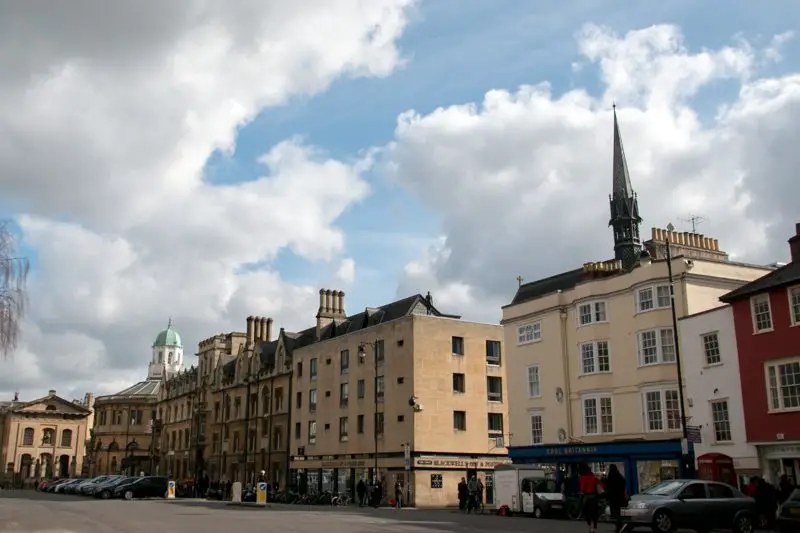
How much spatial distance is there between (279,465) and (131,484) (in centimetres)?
1631

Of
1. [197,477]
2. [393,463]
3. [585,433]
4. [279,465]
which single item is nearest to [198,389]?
[197,477]

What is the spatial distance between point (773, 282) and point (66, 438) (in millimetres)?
119148

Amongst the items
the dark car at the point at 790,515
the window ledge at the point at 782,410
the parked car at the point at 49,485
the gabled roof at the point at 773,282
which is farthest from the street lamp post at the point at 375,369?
the parked car at the point at 49,485

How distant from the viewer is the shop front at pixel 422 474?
4956 centimetres

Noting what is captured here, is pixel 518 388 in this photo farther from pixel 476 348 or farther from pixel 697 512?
pixel 697 512

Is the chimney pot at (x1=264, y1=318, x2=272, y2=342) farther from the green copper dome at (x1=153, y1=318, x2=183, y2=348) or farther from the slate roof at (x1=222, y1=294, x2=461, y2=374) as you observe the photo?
the green copper dome at (x1=153, y1=318, x2=183, y2=348)

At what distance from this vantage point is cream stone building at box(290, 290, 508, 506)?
50750 mm

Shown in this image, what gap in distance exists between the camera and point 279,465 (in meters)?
65.7

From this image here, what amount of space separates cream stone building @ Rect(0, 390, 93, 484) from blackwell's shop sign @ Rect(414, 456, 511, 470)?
88591mm

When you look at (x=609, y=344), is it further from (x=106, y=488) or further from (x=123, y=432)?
(x=123, y=432)

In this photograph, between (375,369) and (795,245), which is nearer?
(795,245)

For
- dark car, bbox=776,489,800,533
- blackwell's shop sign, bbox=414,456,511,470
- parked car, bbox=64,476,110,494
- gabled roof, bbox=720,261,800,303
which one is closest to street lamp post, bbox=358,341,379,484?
blackwell's shop sign, bbox=414,456,511,470

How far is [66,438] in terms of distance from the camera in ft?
405

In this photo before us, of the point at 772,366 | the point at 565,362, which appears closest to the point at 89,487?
the point at 565,362
